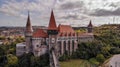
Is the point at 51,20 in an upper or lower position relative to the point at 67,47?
upper

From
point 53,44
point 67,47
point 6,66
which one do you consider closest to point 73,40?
point 67,47

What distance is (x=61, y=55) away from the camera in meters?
50.8

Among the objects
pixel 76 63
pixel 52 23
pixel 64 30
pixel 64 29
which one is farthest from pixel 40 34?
pixel 76 63

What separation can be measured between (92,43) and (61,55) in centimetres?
1106

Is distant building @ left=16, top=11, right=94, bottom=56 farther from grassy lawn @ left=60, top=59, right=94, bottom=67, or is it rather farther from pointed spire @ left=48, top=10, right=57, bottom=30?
grassy lawn @ left=60, top=59, right=94, bottom=67

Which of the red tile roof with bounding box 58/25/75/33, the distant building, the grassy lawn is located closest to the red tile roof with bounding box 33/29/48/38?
the distant building

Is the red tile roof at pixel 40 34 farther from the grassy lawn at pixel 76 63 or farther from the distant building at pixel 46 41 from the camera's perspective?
the grassy lawn at pixel 76 63

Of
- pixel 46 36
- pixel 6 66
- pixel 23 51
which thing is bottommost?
pixel 6 66

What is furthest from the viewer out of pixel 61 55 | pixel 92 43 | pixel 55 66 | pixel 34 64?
pixel 92 43

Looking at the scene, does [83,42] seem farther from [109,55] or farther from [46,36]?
[46,36]

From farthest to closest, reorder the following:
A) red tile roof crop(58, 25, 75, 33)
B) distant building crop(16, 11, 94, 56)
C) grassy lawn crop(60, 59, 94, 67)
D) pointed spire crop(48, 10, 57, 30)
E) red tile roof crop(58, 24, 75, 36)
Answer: red tile roof crop(58, 25, 75, 33)
red tile roof crop(58, 24, 75, 36)
pointed spire crop(48, 10, 57, 30)
distant building crop(16, 11, 94, 56)
grassy lawn crop(60, 59, 94, 67)

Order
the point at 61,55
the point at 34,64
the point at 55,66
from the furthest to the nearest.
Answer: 1. the point at 61,55
2. the point at 34,64
3. the point at 55,66

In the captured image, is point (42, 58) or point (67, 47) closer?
point (42, 58)

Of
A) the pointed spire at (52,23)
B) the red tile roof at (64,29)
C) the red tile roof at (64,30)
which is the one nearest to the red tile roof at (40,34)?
the pointed spire at (52,23)
